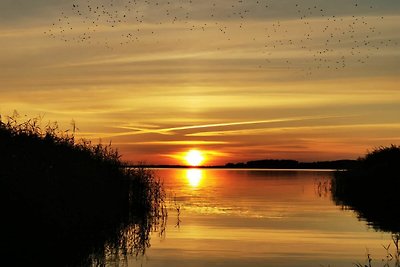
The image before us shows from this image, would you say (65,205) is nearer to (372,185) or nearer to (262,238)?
(262,238)

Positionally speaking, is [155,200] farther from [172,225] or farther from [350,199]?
[350,199]

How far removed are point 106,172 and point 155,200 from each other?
457 cm

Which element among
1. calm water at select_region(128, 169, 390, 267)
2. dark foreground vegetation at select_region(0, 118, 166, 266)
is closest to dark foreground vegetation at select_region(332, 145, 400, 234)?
calm water at select_region(128, 169, 390, 267)

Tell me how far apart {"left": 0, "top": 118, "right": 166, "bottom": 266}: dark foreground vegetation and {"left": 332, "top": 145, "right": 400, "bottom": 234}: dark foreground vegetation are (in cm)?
1237

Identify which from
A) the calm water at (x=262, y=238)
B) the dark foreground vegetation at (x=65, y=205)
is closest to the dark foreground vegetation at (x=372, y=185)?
the calm water at (x=262, y=238)

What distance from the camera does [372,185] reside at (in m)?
47.1

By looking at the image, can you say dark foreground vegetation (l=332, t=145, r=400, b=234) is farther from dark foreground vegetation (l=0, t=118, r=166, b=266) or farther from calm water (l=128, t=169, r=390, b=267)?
dark foreground vegetation (l=0, t=118, r=166, b=266)

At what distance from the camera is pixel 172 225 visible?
29.8m

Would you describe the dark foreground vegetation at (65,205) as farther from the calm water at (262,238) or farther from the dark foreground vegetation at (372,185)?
the dark foreground vegetation at (372,185)

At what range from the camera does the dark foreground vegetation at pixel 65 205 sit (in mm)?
18875

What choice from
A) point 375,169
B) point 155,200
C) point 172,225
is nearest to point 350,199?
point 375,169

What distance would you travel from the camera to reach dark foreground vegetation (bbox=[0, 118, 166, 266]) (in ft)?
61.9

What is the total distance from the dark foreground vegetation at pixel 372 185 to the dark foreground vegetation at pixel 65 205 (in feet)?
40.6

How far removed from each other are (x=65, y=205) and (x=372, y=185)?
28976 millimetres
